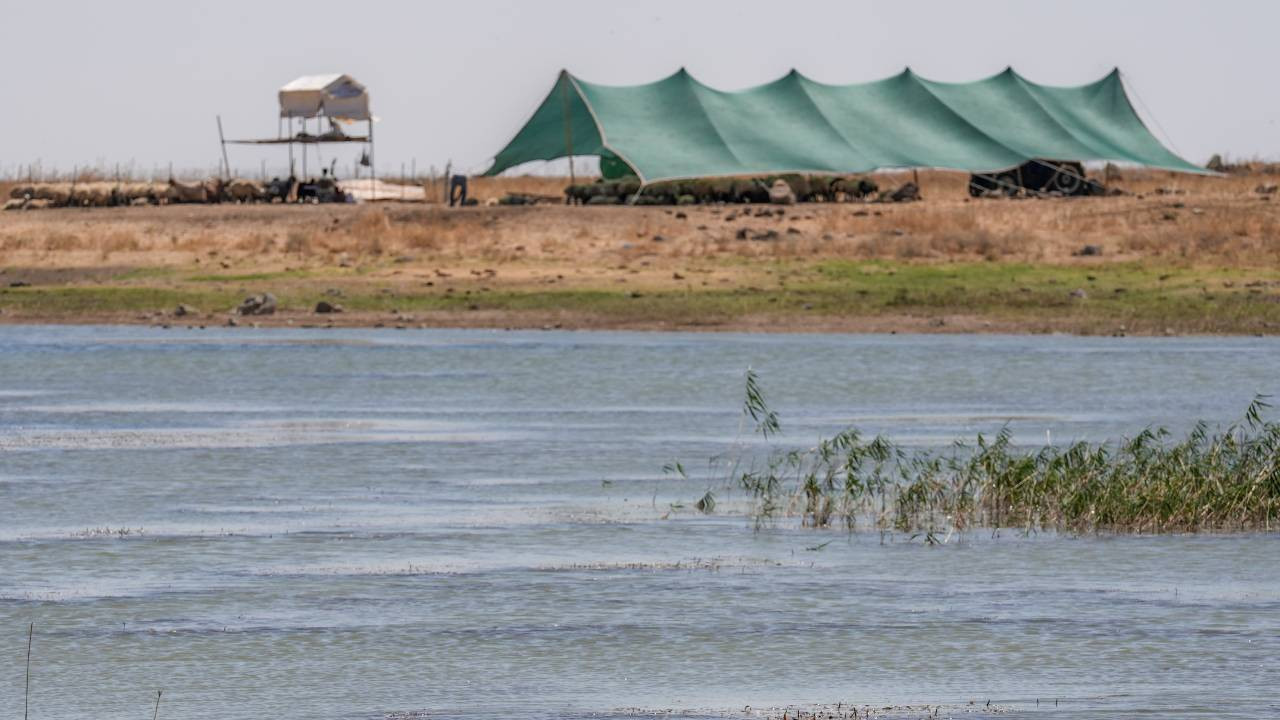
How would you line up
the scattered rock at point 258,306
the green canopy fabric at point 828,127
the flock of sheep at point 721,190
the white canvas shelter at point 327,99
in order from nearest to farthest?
1. the scattered rock at point 258,306
2. the flock of sheep at point 721,190
3. the green canopy fabric at point 828,127
4. the white canvas shelter at point 327,99

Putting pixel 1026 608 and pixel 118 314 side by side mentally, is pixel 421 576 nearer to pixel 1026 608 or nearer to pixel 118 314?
pixel 1026 608

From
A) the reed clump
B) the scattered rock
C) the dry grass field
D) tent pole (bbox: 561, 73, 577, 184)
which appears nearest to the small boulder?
the dry grass field

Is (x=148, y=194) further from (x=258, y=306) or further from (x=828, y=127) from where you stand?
(x=258, y=306)

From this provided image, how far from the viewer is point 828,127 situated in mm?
69500

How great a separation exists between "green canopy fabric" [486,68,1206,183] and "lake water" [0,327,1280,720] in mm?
35415

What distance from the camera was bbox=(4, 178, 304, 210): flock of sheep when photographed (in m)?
69.4

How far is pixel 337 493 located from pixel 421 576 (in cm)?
500

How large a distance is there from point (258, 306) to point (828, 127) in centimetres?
2875

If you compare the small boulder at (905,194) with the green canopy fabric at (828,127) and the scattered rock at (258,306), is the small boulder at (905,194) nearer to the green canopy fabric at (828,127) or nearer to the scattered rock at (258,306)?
the green canopy fabric at (828,127)

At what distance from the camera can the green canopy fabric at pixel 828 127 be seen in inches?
2591

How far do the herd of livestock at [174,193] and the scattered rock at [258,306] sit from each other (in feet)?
80.2

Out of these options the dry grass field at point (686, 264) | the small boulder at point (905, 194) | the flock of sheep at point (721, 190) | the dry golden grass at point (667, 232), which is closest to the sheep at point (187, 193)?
the dry grass field at point (686, 264)

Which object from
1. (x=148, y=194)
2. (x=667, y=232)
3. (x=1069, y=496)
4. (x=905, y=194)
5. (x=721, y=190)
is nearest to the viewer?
(x=1069, y=496)

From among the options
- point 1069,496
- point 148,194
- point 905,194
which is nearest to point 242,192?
point 148,194
